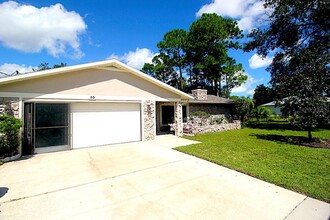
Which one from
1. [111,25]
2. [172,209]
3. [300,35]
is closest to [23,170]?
[172,209]

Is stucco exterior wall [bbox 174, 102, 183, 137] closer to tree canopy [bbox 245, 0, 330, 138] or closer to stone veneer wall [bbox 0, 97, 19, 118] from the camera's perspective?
tree canopy [bbox 245, 0, 330, 138]

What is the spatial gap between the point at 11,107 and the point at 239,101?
19.2 metres

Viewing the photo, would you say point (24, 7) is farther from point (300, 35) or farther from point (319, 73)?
point (300, 35)

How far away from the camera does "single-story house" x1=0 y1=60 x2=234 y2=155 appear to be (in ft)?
25.3

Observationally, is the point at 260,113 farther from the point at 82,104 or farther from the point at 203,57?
the point at 82,104

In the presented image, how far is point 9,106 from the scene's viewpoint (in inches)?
288

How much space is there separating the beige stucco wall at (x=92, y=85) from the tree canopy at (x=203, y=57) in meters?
22.5

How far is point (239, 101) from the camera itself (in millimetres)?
19250

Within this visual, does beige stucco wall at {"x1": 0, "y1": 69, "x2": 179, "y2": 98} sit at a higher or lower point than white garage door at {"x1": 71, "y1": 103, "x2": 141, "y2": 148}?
higher

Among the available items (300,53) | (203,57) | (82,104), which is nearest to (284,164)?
(82,104)

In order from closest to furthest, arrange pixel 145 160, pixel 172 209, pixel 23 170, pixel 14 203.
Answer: pixel 172 209 < pixel 14 203 < pixel 23 170 < pixel 145 160

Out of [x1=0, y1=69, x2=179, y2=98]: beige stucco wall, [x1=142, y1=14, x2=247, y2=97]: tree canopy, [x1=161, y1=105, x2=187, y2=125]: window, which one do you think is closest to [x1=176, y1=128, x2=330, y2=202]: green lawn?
[x1=0, y1=69, x2=179, y2=98]: beige stucco wall

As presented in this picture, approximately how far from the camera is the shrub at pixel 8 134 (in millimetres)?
6591

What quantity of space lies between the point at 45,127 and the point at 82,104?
6.51ft
